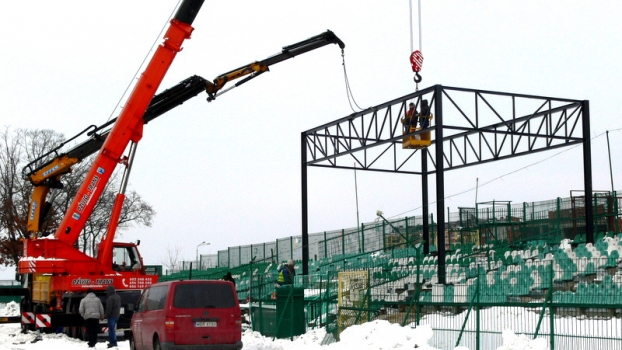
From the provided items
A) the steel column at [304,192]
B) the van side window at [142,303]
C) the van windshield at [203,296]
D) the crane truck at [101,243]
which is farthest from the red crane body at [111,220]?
the steel column at [304,192]

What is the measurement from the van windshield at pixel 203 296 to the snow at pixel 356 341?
208 cm

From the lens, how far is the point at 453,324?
19594 millimetres

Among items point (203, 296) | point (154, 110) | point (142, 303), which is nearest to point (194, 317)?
point (203, 296)

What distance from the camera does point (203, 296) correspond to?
18047mm

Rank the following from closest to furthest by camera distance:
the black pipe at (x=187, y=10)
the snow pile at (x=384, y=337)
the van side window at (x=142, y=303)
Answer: the snow pile at (x=384, y=337)
the van side window at (x=142, y=303)
the black pipe at (x=187, y=10)

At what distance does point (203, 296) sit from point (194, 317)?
1.70 ft

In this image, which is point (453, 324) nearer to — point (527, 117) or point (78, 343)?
point (78, 343)

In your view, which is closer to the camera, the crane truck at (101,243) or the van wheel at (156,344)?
the van wheel at (156,344)

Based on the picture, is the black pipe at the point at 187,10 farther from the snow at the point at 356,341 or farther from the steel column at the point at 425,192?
the steel column at the point at 425,192

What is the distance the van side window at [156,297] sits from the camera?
59.5 feet

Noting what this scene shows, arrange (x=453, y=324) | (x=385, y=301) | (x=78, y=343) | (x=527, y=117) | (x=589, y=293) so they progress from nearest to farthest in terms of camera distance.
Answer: (x=589, y=293), (x=453, y=324), (x=385, y=301), (x=78, y=343), (x=527, y=117)

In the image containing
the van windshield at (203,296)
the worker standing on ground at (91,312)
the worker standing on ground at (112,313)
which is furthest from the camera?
the worker standing on ground at (112,313)

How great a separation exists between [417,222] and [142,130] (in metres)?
19.1

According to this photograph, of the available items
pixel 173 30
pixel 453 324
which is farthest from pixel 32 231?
pixel 453 324
